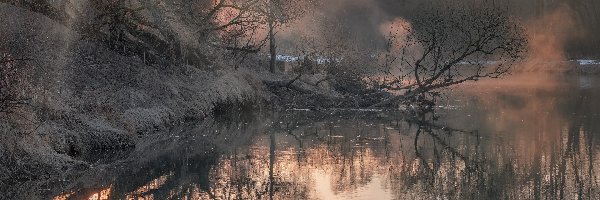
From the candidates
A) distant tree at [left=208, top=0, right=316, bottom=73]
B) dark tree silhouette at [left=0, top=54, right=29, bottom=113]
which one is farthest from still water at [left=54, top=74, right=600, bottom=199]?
distant tree at [left=208, top=0, right=316, bottom=73]

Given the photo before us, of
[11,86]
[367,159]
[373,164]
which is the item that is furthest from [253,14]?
[11,86]

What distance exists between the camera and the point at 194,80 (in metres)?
31.9

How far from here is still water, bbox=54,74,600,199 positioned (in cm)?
1650

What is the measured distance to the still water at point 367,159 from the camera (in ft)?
54.1

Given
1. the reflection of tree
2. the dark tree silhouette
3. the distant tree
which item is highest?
the distant tree

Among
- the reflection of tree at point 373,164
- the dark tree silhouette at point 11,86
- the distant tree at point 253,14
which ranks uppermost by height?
the distant tree at point 253,14

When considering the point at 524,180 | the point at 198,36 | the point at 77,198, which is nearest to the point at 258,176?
the point at 77,198

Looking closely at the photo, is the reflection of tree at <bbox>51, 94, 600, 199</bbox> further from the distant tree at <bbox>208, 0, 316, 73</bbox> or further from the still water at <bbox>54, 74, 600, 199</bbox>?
the distant tree at <bbox>208, 0, 316, 73</bbox>

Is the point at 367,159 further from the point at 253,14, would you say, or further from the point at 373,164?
the point at 253,14

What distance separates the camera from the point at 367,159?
69.3ft

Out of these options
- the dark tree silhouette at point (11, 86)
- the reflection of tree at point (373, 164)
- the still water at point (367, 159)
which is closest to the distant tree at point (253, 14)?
the still water at point (367, 159)

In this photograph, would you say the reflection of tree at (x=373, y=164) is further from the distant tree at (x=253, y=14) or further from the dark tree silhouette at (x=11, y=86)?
the distant tree at (x=253, y=14)

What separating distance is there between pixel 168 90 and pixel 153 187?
12.5 meters

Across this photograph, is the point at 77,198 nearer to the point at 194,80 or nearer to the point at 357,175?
the point at 357,175
